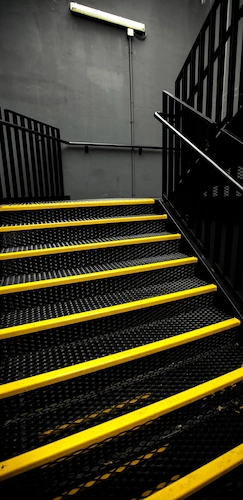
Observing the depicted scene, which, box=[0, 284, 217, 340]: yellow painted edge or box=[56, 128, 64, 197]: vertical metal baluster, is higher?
box=[56, 128, 64, 197]: vertical metal baluster

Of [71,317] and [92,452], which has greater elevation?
[71,317]

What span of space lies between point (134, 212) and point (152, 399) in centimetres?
151

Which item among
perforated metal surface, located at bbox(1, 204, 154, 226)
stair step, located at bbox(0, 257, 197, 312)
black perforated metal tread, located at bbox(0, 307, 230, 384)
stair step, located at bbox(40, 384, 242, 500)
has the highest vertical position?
perforated metal surface, located at bbox(1, 204, 154, 226)

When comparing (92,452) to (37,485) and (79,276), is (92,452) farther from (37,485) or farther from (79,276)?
(79,276)

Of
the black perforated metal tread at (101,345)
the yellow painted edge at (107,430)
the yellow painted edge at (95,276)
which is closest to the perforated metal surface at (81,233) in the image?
the yellow painted edge at (95,276)

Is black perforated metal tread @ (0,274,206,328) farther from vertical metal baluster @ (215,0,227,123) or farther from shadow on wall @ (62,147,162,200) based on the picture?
shadow on wall @ (62,147,162,200)

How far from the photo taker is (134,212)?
7.03 ft

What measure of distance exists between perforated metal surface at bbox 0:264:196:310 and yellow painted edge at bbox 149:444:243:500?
0.81m

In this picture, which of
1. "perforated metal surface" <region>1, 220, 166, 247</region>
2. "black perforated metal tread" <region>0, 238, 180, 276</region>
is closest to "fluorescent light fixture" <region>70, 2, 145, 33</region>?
"perforated metal surface" <region>1, 220, 166, 247</region>

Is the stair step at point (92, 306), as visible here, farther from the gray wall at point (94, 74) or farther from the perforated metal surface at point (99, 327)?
the gray wall at point (94, 74)

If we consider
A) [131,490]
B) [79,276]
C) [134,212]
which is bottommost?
[131,490]

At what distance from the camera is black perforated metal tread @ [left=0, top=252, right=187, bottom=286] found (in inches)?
55.8

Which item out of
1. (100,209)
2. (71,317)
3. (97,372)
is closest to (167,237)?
(100,209)

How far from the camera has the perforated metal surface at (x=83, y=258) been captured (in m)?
1.51
